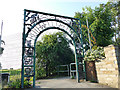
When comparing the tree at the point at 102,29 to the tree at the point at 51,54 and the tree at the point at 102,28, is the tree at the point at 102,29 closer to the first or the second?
the tree at the point at 102,28

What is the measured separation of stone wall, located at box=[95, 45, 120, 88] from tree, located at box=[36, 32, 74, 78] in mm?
4224

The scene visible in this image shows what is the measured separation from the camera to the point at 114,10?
538 inches

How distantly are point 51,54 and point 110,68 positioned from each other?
15.7 feet

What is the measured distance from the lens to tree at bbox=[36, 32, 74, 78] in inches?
286

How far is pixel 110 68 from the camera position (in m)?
3.56

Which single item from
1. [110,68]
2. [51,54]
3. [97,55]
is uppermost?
[51,54]

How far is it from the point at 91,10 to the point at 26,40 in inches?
491

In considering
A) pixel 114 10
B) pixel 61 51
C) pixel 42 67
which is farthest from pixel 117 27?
pixel 42 67

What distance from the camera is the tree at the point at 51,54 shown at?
7258 mm

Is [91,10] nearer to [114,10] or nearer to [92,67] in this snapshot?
[114,10]

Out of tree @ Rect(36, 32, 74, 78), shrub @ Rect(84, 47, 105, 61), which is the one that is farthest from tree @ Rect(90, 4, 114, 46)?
shrub @ Rect(84, 47, 105, 61)

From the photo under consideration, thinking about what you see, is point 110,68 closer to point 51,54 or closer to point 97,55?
point 97,55

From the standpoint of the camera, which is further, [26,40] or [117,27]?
[117,27]

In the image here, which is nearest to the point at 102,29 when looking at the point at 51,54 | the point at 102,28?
the point at 102,28
